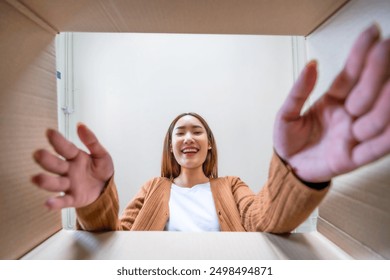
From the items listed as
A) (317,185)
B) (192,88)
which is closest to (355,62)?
(317,185)

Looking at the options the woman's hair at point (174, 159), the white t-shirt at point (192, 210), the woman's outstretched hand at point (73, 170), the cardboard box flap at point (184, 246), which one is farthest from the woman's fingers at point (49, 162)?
the woman's hair at point (174, 159)

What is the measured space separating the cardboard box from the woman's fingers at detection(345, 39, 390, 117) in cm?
10

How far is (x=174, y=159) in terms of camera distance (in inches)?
39.9

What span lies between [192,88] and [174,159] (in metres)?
0.43

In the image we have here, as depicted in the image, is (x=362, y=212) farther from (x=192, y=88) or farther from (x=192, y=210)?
(x=192, y=88)

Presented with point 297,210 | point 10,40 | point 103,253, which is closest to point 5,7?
point 10,40

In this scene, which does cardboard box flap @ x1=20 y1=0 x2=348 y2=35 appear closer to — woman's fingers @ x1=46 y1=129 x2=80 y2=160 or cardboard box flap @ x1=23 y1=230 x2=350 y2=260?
woman's fingers @ x1=46 y1=129 x2=80 y2=160

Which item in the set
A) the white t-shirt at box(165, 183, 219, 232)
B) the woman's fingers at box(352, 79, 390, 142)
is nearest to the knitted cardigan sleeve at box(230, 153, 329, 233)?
the woman's fingers at box(352, 79, 390, 142)

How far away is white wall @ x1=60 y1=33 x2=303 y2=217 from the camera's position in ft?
4.04

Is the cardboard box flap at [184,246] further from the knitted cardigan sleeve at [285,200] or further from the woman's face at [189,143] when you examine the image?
the woman's face at [189,143]

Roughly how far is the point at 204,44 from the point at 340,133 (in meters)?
1.17

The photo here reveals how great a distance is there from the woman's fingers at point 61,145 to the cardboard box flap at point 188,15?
179 mm

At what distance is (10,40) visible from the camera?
333 mm
